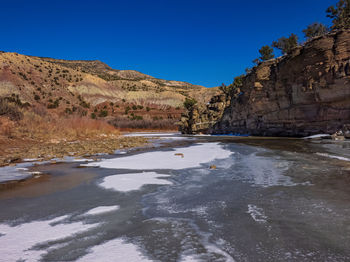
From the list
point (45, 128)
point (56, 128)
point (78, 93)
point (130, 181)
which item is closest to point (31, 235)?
point (130, 181)

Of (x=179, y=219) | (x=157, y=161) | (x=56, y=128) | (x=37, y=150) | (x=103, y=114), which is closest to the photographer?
(x=179, y=219)

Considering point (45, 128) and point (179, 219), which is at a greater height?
point (45, 128)

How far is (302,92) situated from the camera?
2202 cm

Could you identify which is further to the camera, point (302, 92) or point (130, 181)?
point (302, 92)

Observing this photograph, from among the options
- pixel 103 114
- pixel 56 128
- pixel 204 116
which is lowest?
pixel 56 128

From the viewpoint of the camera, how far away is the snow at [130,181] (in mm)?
4668

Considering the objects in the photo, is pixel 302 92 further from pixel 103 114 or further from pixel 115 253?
pixel 103 114

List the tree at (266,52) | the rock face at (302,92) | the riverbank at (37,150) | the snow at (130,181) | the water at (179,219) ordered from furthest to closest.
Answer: the tree at (266,52), the rock face at (302,92), the riverbank at (37,150), the snow at (130,181), the water at (179,219)

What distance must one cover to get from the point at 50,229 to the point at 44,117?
17.9 m

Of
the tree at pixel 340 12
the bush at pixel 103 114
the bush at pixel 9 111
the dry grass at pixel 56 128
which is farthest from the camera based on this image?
the bush at pixel 103 114

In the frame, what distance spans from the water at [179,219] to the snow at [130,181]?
0.02 meters

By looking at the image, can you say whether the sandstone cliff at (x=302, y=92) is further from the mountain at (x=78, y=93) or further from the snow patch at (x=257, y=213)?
the mountain at (x=78, y=93)

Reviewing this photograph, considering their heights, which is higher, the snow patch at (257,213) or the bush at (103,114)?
the bush at (103,114)

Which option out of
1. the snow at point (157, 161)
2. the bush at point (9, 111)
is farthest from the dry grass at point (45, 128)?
the snow at point (157, 161)
